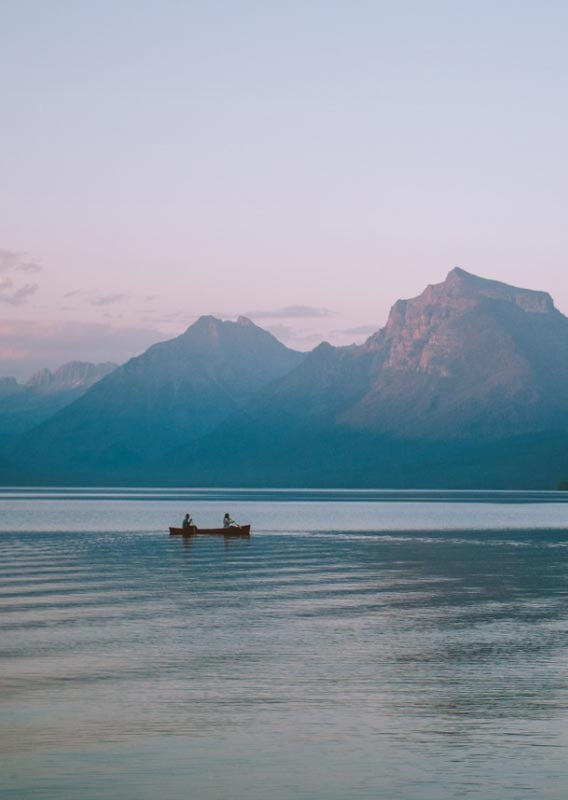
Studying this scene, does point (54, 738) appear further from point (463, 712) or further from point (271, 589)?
point (271, 589)

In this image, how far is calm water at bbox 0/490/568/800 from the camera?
3031 cm

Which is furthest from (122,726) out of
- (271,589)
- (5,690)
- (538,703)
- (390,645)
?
(271,589)

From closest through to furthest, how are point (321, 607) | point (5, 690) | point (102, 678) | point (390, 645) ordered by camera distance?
point (5, 690) → point (102, 678) → point (390, 645) → point (321, 607)

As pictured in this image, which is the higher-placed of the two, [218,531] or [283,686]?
[218,531]

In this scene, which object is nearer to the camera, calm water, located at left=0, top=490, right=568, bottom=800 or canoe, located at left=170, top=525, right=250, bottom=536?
calm water, located at left=0, top=490, right=568, bottom=800

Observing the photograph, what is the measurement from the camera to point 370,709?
3881 centimetres

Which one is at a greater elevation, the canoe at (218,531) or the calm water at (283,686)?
the canoe at (218,531)

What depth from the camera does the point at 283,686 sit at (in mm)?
43250

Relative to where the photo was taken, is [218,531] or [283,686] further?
[218,531]

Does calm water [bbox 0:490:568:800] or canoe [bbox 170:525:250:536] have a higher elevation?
canoe [bbox 170:525:250:536]

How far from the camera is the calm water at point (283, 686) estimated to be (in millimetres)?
30312

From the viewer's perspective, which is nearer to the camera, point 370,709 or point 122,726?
point 122,726

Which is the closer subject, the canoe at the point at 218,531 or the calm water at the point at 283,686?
the calm water at the point at 283,686

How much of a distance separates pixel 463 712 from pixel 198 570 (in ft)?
211
